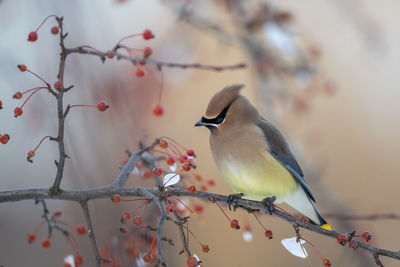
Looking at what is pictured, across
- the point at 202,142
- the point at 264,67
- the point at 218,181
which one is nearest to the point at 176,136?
the point at 202,142

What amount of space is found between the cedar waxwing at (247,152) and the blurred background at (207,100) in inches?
10.4

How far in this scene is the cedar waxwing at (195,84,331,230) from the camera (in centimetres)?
329

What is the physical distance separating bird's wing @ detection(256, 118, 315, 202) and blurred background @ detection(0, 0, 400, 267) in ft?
1.15

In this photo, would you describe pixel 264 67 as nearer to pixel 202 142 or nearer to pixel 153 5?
pixel 153 5

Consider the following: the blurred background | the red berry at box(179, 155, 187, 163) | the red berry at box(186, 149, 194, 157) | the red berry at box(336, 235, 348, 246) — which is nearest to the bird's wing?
the blurred background

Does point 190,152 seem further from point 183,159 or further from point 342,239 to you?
point 342,239

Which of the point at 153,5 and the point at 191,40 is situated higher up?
the point at 153,5

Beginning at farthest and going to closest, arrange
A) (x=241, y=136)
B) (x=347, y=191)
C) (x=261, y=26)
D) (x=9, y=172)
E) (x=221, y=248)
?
(x=347, y=191) < (x=221, y=248) < (x=9, y=172) < (x=261, y=26) < (x=241, y=136)

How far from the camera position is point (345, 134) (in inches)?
291

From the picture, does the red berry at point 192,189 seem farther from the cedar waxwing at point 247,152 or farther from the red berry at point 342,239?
the cedar waxwing at point 247,152

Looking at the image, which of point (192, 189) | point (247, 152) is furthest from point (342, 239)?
point (247, 152)

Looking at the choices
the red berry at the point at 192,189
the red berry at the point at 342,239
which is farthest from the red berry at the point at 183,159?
the red berry at the point at 342,239

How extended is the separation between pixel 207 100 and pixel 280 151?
307 cm

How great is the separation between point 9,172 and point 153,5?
2.43 m
